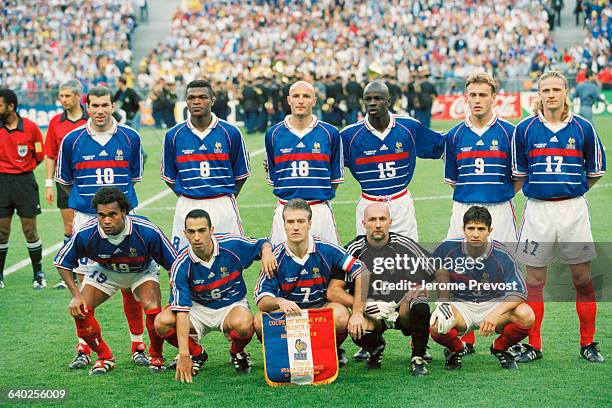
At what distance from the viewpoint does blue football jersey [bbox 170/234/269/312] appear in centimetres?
695

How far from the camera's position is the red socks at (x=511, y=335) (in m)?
6.82

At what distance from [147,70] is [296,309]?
3097cm

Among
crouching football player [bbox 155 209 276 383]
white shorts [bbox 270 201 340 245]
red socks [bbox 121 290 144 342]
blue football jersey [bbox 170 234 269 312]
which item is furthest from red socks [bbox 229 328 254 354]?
white shorts [bbox 270 201 340 245]

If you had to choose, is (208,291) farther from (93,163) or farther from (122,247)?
(93,163)

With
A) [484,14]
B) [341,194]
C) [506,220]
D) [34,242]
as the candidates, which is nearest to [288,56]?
[484,14]

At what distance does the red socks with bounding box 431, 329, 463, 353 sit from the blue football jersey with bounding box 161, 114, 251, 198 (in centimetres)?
227

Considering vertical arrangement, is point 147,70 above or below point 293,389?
above

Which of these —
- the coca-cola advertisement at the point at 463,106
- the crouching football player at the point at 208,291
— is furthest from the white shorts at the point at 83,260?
the coca-cola advertisement at the point at 463,106

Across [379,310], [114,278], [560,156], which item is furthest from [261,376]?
[560,156]

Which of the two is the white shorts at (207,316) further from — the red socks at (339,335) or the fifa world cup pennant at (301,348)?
the red socks at (339,335)

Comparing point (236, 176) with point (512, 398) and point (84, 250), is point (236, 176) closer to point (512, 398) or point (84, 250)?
point (84, 250)

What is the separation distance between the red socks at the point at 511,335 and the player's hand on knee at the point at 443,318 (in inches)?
15.3

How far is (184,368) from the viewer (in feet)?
21.9

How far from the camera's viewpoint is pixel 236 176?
8305 millimetres
